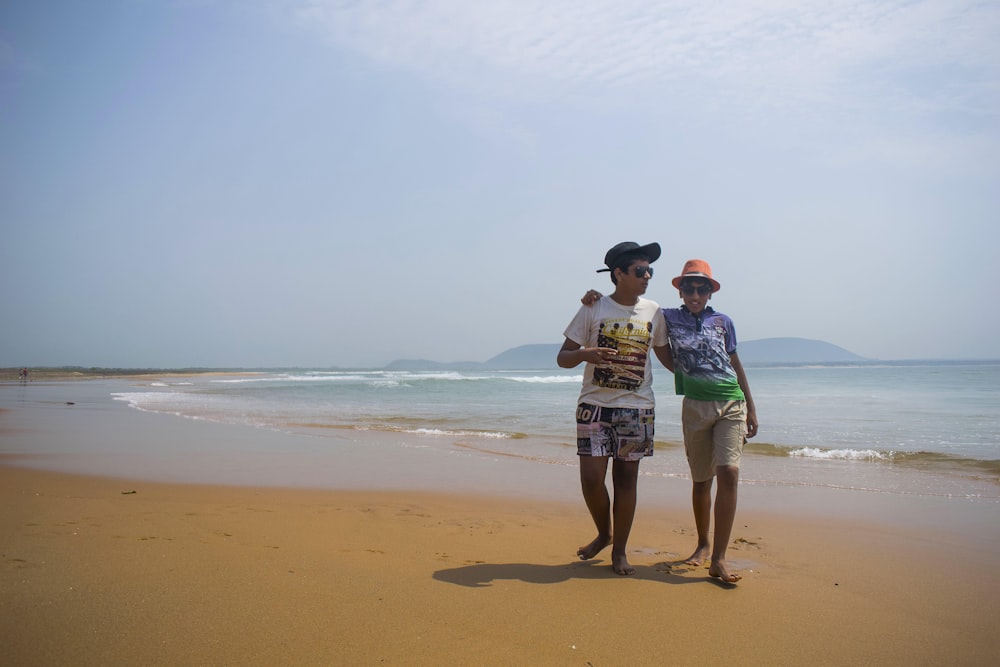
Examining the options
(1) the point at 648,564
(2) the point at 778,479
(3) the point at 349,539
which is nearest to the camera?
(1) the point at 648,564

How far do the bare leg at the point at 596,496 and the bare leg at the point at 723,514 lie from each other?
60 cm

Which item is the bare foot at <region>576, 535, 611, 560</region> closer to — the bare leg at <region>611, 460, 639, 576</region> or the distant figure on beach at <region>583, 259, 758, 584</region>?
the bare leg at <region>611, 460, 639, 576</region>

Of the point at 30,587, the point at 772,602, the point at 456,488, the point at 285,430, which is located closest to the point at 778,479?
the point at 456,488

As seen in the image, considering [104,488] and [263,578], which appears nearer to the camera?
[263,578]

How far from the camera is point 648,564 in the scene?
379 centimetres

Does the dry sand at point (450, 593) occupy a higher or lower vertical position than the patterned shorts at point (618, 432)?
lower

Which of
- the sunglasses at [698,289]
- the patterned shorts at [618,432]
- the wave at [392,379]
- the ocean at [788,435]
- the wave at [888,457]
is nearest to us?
the patterned shorts at [618,432]

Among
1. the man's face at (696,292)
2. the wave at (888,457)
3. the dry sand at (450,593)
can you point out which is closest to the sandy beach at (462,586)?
the dry sand at (450,593)

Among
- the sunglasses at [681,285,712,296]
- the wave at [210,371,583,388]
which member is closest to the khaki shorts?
the sunglasses at [681,285,712,296]

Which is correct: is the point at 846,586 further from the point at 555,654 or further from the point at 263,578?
the point at 263,578

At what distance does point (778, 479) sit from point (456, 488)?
3513 millimetres

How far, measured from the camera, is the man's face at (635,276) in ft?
12.2

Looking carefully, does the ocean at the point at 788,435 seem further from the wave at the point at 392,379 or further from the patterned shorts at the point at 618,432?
the wave at the point at 392,379

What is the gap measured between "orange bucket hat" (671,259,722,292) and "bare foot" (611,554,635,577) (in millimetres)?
1616
